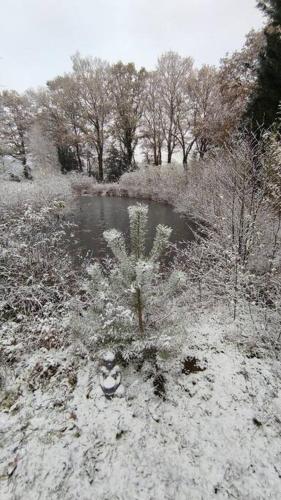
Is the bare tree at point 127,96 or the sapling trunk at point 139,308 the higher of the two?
the bare tree at point 127,96

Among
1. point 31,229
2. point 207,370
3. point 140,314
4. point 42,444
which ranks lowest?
point 42,444

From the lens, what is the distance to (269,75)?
6.80 metres

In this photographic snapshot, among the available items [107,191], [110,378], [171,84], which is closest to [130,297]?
[110,378]

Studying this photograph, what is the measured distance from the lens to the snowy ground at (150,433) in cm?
137

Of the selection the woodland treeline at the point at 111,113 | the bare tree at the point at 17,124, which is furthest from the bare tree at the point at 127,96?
the bare tree at the point at 17,124

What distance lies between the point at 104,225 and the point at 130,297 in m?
6.40

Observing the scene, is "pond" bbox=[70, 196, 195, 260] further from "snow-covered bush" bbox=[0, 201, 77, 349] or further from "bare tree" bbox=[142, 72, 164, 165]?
"bare tree" bbox=[142, 72, 164, 165]

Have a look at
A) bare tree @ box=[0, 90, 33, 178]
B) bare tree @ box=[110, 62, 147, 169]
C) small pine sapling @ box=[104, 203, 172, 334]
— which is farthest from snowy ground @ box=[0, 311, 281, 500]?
bare tree @ box=[0, 90, 33, 178]

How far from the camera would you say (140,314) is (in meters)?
Answer: 1.93

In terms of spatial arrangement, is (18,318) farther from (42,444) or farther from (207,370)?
(207,370)

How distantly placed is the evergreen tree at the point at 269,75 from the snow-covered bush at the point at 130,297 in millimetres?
6452

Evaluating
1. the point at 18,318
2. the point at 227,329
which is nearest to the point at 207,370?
the point at 227,329

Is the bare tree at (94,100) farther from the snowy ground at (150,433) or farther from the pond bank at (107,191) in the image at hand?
the snowy ground at (150,433)

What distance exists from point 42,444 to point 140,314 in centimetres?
116
